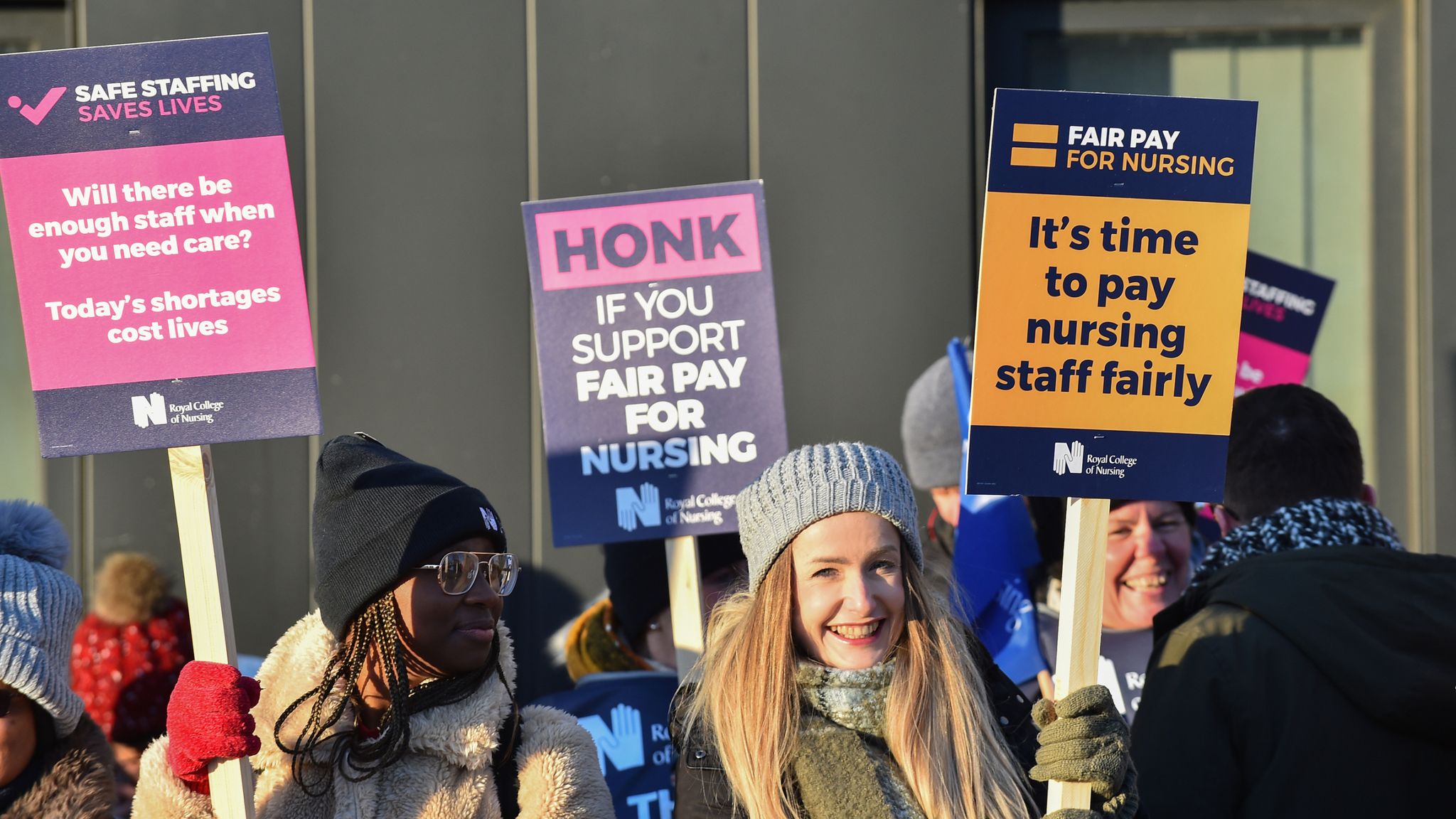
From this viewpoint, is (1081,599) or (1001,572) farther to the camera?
(1001,572)

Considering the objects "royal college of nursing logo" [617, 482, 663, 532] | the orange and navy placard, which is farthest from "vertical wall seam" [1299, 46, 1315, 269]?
"royal college of nursing logo" [617, 482, 663, 532]

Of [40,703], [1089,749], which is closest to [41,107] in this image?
[40,703]

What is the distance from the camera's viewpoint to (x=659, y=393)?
3.92 m

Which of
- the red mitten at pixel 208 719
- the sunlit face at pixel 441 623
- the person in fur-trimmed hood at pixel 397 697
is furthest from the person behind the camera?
the sunlit face at pixel 441 623

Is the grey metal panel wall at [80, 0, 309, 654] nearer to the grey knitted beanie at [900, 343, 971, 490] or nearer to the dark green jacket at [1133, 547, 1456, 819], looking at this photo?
the grey knitted beanie at [900, 343, 971, 490]

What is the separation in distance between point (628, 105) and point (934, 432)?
167 centimetres

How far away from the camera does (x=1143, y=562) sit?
4348mm

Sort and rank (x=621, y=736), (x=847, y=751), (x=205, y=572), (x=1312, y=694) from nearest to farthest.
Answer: (x=847, y=751), (x=205, y=572), (x=1312, y=694), (x=621, y=736)

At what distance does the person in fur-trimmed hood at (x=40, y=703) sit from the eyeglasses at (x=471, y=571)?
81 centimetres

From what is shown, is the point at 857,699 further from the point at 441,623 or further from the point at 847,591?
the point at 441,623

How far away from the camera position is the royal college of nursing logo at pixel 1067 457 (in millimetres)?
2861

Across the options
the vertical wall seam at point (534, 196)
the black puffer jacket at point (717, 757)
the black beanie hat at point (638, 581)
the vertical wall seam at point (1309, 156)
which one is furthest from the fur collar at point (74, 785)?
the vertical wall seam at point (1309, 156)

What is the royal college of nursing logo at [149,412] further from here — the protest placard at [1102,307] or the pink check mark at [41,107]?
the protest placard at [1102,307]

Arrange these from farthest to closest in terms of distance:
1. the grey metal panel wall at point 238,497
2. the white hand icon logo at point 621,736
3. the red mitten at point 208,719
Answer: the grey metal panel wall at point 238,497
the white hand icon logo at point 621,736
the red mitten at point 208,719
